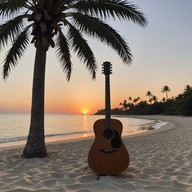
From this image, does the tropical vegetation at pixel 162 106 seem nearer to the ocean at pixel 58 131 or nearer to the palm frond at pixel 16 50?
the ocean at pixel 58 131

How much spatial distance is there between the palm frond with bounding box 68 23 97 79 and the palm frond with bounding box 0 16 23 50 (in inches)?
68.8

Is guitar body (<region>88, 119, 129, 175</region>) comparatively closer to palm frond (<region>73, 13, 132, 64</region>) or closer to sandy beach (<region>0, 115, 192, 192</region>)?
sandy beach (<region>0, 115, 192, 192</region>)

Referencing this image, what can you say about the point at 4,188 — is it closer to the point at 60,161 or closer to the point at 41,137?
the point at 60,161

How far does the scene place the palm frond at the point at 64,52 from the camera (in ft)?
34.6

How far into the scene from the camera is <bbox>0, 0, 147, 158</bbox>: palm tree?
25.1 ft

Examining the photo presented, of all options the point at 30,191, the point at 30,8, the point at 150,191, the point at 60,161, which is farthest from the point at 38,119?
the point at 150,191

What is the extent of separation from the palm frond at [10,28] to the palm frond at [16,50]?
41 cm

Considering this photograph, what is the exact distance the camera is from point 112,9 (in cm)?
830

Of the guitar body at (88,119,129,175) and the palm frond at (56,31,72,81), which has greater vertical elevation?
the palm frond at (56,31,72,81)

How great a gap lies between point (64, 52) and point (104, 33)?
2607mm

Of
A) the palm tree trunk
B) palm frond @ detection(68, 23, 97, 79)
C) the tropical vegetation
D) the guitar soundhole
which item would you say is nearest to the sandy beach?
the guitar soundhole

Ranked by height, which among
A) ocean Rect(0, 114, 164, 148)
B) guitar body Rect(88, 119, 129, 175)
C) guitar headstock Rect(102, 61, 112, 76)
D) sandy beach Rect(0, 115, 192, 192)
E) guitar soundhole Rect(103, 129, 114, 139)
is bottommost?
ocean Rect(0, 114, 164, 148)

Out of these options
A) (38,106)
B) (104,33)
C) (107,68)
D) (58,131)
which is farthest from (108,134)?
(58,131)

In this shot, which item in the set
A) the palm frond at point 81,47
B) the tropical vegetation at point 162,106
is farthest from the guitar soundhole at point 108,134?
the tropical vegetation at point 162,106
